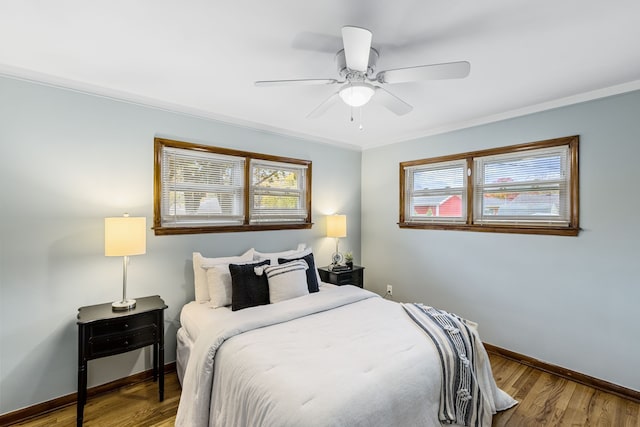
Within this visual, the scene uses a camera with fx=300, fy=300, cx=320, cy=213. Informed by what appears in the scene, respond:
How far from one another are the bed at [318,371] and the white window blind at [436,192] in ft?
5.57

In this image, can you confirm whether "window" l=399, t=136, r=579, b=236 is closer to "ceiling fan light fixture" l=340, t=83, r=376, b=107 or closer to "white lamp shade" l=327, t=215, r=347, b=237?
"white lamp shade" l=327, t=215, r=347, b=237

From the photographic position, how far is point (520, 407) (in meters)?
2.35

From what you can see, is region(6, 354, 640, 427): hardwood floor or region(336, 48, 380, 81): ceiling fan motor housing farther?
region(6, 354, 640, 427): hardwood floor

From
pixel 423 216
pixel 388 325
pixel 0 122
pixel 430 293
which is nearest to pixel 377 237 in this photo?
pixel 423 216

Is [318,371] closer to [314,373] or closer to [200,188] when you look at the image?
[314,373]

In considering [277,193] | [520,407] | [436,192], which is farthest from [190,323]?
[436,192]

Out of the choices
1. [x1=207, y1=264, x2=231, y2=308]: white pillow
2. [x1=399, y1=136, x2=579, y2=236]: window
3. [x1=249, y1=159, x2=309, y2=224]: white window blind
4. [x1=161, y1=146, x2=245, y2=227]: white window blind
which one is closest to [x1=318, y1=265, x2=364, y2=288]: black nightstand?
[x1=249, y1=159, x2=309, y2=224]: white window blind

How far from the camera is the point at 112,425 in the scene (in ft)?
7.13

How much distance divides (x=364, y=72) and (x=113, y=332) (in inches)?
101

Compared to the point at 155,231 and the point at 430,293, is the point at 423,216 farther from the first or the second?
the point at 155,231

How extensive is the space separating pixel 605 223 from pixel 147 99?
4.20 meters

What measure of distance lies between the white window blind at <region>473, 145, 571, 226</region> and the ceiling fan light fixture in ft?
6.60

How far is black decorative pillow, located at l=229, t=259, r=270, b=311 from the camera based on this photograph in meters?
2.60

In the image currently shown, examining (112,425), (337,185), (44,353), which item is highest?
(337,185)
